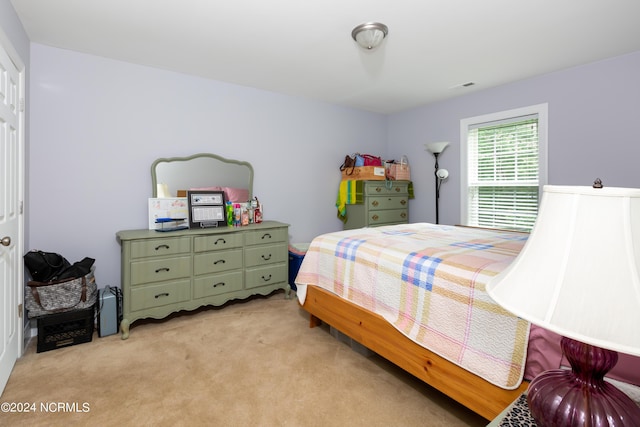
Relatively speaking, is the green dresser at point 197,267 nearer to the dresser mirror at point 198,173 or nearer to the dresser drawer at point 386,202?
the dresser mirror at point 198,173

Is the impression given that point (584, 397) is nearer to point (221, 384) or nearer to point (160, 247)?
point (221, 384)

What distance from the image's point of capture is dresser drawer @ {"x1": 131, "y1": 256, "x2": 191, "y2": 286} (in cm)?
265

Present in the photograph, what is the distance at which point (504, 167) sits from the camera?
3.79m

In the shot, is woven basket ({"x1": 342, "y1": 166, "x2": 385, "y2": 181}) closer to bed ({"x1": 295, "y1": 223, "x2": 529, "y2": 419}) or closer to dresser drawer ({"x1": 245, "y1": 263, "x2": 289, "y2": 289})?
dresser drawer ({"x1": 245, "y1": 263, "x2": 289, "y2": 289})

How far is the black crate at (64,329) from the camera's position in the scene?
234cm

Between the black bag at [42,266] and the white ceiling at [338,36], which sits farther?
the black bag at [42,266]

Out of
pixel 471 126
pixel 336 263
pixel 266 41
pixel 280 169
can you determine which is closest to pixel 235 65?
pixel 266 41

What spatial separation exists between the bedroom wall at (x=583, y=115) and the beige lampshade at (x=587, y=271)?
3.15m

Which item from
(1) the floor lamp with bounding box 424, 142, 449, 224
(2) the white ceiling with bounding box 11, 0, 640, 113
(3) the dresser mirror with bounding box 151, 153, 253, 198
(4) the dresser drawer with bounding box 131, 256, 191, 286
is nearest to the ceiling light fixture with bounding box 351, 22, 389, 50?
(2) the white ceiling with bounding box 11, 0, 640, 113

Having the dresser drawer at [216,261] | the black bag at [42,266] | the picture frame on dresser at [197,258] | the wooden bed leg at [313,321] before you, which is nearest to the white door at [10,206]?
the black bag at [42,266]

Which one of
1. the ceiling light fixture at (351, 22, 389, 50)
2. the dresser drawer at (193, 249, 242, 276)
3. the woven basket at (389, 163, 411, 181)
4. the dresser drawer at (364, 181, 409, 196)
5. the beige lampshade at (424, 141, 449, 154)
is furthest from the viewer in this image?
the woven basket at (389, 163, 411, 181)

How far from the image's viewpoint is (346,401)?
1815 mm

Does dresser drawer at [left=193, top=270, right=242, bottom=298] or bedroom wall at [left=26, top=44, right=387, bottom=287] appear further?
dresser drawer at [left=193, top=270, right=242, bottom=298]

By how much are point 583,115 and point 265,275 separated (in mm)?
3521
